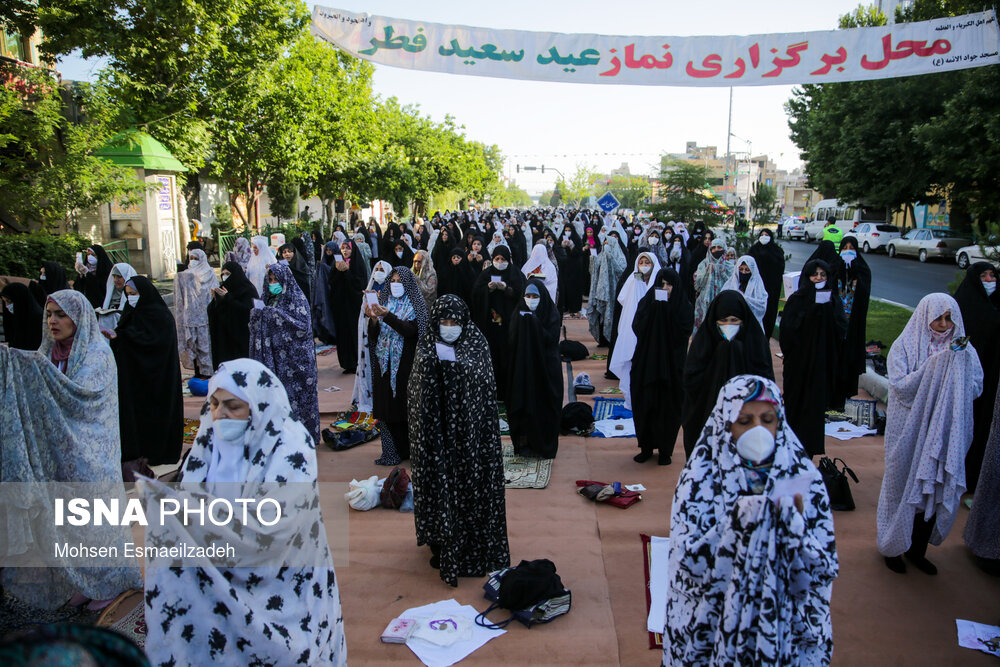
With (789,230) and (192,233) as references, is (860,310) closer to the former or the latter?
(192,233)

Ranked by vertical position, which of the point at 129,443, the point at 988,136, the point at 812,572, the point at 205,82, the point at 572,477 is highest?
the point at 205,82

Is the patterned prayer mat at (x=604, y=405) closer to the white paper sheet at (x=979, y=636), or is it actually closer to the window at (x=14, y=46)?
the white paper sheet at (x=979, y=636)

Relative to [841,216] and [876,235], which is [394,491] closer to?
[876,235]

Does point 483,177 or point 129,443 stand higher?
point 483,177

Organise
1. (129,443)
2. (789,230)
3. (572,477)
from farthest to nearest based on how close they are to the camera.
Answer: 1. (789,230)
2. (572,477)
3. (129,443)

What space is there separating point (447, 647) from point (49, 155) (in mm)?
13373

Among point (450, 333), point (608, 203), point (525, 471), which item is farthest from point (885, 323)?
point (450, 333)

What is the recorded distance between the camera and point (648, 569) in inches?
175

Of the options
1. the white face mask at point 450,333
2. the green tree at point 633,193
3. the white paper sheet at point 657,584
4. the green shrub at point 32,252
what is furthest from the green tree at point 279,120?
the green tree at point 633,193

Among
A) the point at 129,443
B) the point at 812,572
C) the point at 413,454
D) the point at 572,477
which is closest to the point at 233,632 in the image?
the point at 413,454

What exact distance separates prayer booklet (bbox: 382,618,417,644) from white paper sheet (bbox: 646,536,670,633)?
1.28 meters

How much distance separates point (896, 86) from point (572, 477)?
84.1 ft

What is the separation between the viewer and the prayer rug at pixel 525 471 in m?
5.89

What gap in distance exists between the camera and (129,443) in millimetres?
5344
